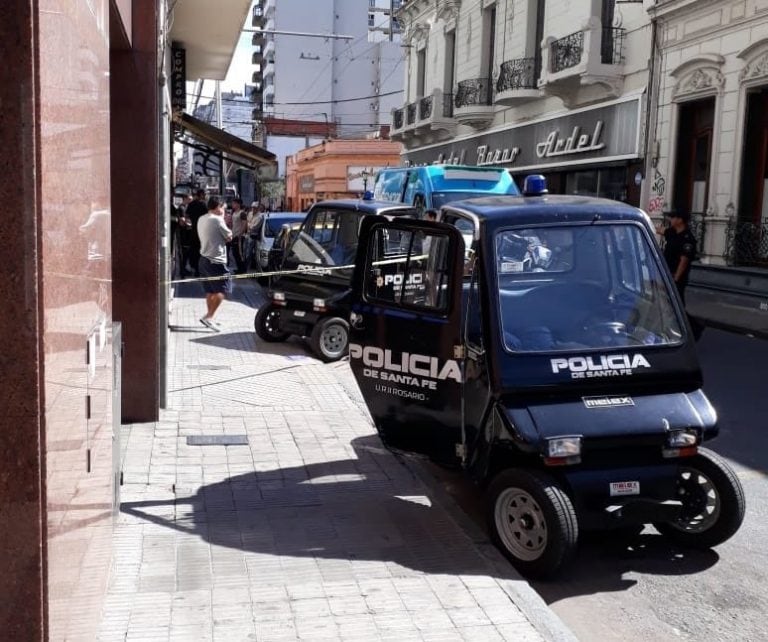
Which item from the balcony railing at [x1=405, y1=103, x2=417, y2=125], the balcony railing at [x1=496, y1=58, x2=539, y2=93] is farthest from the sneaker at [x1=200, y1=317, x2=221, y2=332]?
the balcony railing at [x1=405, y1=103, x2=417, y2=125]

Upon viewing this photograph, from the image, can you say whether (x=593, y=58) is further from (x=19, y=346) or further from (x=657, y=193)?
(x=19, y=346)

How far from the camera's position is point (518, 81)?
28406mm

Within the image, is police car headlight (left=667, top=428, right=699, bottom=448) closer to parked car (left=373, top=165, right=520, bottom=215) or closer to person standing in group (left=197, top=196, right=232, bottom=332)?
parked car (left=373, top=165, right=520, bottom=215)

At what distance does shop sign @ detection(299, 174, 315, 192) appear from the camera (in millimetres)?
56013

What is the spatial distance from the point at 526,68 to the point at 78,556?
2721 centimetres

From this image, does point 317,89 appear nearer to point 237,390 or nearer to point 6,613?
point 237,390

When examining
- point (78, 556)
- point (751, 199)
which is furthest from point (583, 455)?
point (751, 199)

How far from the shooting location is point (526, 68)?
28219 millimetres

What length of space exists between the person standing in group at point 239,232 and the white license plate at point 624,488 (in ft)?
59.5

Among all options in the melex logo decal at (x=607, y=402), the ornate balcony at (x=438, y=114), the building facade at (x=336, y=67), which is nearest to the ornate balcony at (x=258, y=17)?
the building facade at (x=336, y=67)

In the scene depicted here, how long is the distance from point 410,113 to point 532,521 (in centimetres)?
3642

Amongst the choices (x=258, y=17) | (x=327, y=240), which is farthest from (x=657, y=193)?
(x=258, y=17)

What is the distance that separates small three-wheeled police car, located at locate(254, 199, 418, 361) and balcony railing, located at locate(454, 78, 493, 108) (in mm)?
20883

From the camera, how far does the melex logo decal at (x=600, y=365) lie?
5.28 meters
